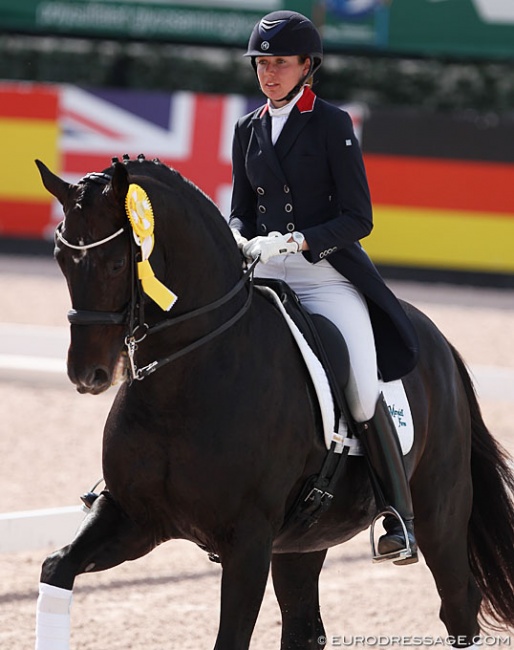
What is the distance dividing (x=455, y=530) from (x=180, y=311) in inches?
64.6

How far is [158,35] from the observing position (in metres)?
16.0

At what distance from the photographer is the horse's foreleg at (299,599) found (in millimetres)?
4508

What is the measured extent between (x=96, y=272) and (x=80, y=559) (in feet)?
2.99

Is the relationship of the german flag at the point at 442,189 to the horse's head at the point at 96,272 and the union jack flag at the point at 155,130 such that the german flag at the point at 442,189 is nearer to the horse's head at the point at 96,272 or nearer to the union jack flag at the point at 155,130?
the union jack flag at the point at 155,130

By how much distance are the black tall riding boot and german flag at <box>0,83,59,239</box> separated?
39.8ft

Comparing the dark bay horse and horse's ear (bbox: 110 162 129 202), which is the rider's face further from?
horse's ear (bbox: 110 162 129 202)

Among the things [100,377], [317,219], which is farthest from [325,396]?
[100,377]

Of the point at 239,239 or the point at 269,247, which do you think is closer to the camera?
the point at 269,247

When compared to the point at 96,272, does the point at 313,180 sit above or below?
above

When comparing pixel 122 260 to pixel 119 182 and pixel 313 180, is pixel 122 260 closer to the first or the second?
pixel 119 182

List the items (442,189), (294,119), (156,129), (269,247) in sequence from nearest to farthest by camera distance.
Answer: (269,247)
(294,119)
(442,189)
(156,129)

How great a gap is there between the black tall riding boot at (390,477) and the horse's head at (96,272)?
1.07 meters

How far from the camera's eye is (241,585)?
3.72 m

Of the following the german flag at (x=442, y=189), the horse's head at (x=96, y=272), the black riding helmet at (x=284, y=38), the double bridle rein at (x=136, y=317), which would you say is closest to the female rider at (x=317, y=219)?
the black riding helmet at (x=284, y=38)
